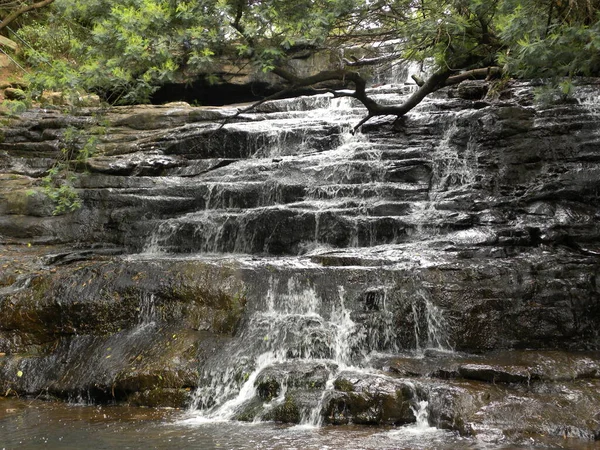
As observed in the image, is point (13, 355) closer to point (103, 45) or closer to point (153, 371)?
point (153, 371)

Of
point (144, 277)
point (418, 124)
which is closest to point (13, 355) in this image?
point (144, 277)

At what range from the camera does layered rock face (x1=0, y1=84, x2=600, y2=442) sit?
5961 mm

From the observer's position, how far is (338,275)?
24.8 feet

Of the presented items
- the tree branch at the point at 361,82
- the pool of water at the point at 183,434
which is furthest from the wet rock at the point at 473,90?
the pool of water at the point at 183,434

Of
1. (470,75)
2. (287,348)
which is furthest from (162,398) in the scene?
(470,75)

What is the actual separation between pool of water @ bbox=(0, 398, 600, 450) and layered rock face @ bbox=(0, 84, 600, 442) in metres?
0.27

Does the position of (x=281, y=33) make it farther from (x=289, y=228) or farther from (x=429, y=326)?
(x=429, y=326)

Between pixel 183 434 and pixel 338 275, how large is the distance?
10.3 feet

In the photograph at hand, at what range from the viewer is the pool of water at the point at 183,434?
4.89 metres

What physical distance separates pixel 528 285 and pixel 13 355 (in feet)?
23.6

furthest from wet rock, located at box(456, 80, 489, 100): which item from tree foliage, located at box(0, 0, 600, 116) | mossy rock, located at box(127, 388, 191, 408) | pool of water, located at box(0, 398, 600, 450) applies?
mossy rock, located at box(127, 388, 191, 408)

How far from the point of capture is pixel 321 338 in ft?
22.4

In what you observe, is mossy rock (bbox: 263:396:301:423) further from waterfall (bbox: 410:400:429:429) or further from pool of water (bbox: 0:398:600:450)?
waterfall (bbox: 410:400:429:429)

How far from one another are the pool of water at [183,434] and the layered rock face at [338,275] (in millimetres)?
273
